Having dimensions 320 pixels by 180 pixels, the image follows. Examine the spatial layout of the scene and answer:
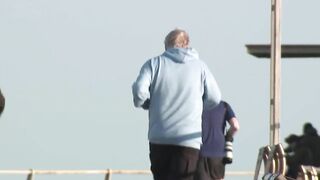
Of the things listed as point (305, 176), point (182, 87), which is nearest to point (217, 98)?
point (182, 87)

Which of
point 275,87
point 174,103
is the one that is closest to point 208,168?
point 275,87

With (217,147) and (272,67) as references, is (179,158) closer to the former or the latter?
(272,67)

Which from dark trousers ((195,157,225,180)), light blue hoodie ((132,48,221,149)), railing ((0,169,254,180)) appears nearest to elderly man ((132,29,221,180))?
light blue hoodie ((132,48,221,149))

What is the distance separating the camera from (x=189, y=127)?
11875 mm

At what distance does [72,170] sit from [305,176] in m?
9.55

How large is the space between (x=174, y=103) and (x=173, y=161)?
1.47 feet

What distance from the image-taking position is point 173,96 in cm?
1189

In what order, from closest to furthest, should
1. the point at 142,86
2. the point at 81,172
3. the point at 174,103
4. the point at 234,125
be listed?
the point at 142,86 → the point at 174,103 → the point at 234,125 → the point at 81,172

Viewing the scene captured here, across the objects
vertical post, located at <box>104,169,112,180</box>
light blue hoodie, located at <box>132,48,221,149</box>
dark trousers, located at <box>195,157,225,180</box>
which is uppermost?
light blue hoodie, located at <box>132,48,221,149</box>

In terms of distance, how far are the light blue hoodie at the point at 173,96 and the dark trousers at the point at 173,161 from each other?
0.06 metres

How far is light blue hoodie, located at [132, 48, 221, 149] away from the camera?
11.8 meters

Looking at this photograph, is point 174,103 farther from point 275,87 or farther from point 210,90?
point 275,87

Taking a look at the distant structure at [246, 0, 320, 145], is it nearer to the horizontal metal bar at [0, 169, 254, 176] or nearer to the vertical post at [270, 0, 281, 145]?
the vertical post at [270, 0, 281, 145]

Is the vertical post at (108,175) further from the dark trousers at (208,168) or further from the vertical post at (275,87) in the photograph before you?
the vertical post at (275,87)
